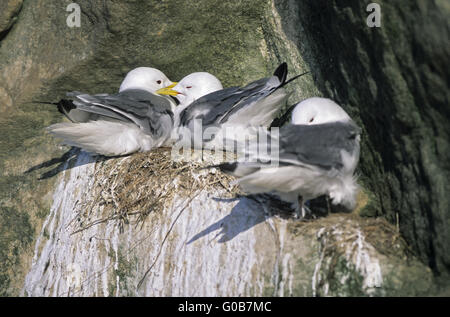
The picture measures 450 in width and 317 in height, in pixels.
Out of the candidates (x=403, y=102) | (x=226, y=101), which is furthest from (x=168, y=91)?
(x=403, y=102)

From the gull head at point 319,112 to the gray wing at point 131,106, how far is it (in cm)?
146

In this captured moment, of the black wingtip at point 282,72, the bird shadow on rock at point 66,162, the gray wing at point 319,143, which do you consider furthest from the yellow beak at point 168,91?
the gray wing at point 319,143

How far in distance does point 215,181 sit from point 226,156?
41 cm

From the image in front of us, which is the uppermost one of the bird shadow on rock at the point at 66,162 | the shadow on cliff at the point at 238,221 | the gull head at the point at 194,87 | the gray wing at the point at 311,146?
the gull head at the point at 194,87

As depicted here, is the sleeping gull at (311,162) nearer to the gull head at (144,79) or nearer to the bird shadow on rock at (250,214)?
the bird shadow on rock at (250,214)

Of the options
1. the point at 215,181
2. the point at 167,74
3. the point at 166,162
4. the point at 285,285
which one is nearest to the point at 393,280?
the point at 285,285

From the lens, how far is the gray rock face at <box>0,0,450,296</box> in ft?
12.2

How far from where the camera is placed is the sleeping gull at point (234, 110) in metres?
4.84

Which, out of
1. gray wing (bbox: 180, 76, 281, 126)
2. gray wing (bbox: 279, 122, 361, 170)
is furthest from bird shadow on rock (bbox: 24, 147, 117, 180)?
gray wing (bbox: 279, 122, 361, 170)

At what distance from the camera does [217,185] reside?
4.77m

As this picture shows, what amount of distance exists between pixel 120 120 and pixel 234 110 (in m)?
1.05

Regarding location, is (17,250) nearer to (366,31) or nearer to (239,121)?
(239,121)

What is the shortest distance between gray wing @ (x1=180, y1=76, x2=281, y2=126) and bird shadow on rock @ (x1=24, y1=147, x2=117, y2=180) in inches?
44.1

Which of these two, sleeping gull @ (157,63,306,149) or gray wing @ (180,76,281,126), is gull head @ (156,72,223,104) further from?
gray wing @ (180,76,281,126)
